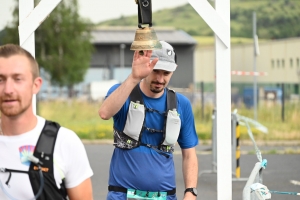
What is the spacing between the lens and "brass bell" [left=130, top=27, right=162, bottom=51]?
5.53 m

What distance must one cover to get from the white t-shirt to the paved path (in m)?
8.38

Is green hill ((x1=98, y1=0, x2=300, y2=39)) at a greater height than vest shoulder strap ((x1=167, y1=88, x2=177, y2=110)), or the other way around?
green hill ((x1=98, y1=0, x2=300, y2=39))

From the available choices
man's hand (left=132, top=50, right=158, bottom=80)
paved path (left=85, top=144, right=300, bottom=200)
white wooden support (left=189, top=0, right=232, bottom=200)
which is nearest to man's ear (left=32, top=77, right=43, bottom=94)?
man's hand (left=132, top=50, right=158, bottom=80)

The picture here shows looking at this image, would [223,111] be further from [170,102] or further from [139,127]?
[139,127]

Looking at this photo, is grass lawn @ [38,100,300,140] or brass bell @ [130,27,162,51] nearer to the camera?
brass bell @ [130,27,162,51]

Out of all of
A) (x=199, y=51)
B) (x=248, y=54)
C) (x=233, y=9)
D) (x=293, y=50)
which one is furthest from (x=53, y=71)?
(x=233, y=9)

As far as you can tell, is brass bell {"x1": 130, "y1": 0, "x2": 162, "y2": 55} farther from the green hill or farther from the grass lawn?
the green hill

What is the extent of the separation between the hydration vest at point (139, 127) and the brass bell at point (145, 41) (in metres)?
0.49

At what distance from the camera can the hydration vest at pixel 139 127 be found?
5.91 m

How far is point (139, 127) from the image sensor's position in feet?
19.4

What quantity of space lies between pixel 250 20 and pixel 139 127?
127566mm

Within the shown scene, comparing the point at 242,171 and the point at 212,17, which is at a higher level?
the point at 212,17

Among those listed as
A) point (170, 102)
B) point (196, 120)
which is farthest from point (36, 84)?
point (196, 120)

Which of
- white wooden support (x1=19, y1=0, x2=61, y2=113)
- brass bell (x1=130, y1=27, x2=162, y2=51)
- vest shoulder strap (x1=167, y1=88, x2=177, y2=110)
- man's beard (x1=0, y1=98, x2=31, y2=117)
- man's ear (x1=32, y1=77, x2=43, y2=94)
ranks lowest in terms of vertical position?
man's beard (x1=0, y1=98, x2=31, y2=117)
